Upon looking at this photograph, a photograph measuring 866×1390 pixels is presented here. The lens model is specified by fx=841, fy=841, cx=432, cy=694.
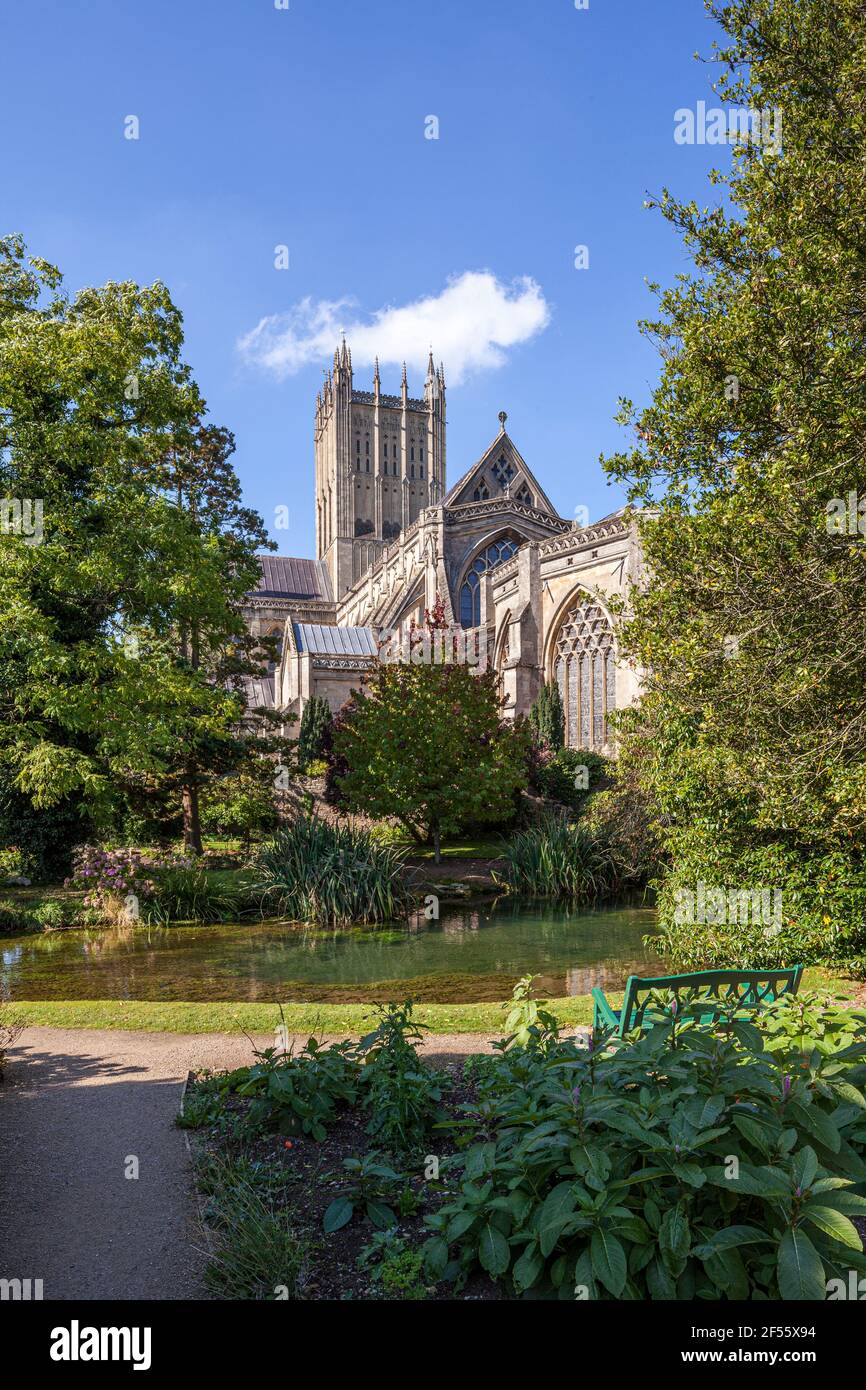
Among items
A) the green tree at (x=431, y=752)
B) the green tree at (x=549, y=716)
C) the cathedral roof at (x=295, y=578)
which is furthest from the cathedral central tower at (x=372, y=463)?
the green tree at (x=431, y=752)

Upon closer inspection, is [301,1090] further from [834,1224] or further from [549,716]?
[549,716]

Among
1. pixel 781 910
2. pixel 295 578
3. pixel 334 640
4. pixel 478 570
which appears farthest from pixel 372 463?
pixel 781 910

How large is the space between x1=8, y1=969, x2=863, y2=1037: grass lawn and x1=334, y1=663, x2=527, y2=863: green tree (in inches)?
405

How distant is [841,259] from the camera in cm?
742

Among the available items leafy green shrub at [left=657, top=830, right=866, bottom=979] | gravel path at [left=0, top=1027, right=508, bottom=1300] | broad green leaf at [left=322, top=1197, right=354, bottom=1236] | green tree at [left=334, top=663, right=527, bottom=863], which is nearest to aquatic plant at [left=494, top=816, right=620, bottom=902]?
green tree at [left=334, top=663, right=527, bottom=863]

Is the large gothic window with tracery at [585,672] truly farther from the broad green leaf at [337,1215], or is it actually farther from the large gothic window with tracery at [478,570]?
the broad green leaf at [337,1215]

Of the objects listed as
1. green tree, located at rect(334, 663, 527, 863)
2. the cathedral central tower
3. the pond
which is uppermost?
the cathedral central tower

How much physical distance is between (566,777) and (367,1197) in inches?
859

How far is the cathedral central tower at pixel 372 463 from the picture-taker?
3282 inches

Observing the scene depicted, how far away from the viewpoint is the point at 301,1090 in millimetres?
5020

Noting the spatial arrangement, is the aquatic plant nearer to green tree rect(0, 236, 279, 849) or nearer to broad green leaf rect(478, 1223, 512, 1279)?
green tree rect(0, 236, 279, 849)

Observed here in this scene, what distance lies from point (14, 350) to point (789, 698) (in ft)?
44.9

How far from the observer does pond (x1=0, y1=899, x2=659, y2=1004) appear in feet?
32.3
